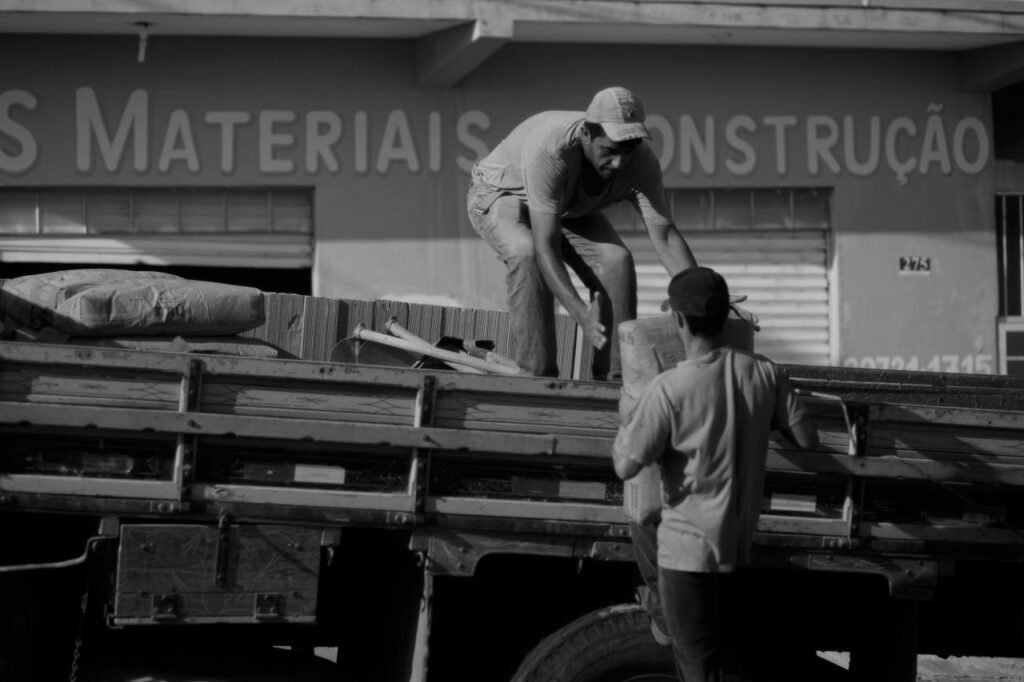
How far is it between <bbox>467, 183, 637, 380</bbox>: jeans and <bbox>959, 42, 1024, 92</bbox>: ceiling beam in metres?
7.58

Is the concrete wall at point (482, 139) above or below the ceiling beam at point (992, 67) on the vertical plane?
below

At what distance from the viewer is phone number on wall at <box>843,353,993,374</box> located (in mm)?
12328

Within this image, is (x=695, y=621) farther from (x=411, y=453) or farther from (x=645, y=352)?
(x=411, y=453)

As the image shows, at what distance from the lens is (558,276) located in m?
5.20

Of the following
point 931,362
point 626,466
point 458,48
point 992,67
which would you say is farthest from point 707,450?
point 992,67

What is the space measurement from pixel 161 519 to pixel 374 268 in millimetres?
7255

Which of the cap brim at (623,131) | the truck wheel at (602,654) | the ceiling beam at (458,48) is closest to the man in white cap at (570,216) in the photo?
the cap brim at (623,131)

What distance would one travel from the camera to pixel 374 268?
11.7 meters

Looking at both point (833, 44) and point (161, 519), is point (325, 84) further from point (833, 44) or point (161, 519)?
point (161, 519)

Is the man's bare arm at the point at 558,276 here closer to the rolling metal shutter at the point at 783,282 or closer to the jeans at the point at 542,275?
the jeans at the point at 542,275

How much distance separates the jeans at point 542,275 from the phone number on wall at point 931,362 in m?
7.07

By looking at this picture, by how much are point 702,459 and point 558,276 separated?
1.20 meters

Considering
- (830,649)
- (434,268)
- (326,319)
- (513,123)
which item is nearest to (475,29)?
(513,123)

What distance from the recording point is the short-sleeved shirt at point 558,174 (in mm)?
5285
